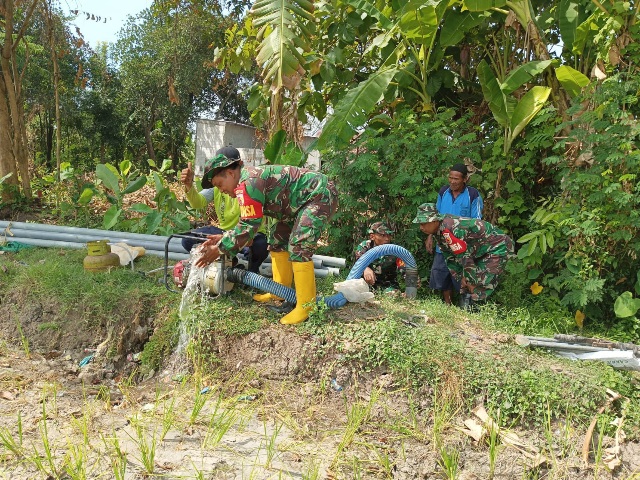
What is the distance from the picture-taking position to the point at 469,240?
5.17m

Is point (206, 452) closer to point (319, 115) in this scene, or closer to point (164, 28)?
point (319, 115)

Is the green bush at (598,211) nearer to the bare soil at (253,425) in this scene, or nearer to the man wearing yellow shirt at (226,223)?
the bare soil at (253,425)

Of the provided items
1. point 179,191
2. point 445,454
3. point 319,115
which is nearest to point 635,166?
point 445,454

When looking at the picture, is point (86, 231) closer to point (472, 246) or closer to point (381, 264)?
point (381, 264)

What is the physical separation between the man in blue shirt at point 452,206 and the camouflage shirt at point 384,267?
39 centimetres

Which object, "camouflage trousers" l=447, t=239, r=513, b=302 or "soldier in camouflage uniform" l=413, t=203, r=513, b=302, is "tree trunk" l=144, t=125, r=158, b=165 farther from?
"camouflage trousers" l=447, t=239, r=513, b=302

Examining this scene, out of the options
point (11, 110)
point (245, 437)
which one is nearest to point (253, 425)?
point (245, 437)

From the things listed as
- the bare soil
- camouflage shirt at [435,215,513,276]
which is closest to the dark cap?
camouflage shirt at [435,215,513,276]

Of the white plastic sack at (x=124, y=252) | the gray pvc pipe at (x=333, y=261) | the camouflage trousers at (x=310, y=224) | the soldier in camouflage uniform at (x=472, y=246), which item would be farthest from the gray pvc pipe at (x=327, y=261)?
the white plastic sack at (x=124, y=252)

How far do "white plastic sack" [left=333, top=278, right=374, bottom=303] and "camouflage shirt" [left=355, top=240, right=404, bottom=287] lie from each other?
115 centimetres

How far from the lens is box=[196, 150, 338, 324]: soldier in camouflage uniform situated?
4.14m

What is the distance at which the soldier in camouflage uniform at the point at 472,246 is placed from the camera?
5090mm

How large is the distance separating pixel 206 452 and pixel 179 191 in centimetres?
924

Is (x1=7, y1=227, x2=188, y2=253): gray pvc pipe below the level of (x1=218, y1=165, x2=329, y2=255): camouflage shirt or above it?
below
